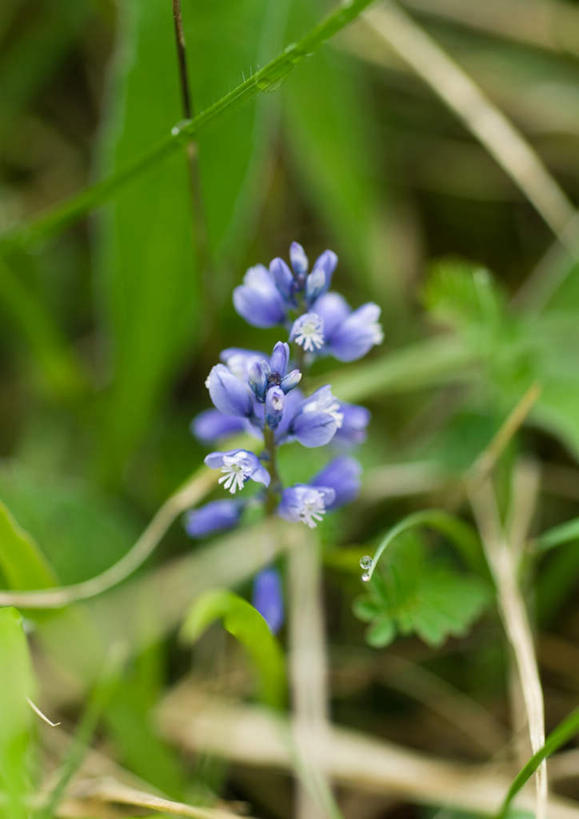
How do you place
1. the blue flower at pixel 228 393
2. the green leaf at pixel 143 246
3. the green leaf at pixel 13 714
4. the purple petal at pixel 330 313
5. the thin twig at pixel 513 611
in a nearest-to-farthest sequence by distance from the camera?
the green leaf at pixel 13 714
the blue flower at pixel 228 393
the thin twig at pixel 513 611
the purple petal at pixel 330 313
the green leaf at pixel 143 246

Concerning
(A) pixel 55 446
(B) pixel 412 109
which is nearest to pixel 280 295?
(A) pixel 55 446

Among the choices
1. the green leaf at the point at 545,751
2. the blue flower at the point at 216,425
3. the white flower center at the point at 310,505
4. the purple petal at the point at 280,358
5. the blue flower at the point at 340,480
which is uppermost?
the blue flower at the point at 216,425

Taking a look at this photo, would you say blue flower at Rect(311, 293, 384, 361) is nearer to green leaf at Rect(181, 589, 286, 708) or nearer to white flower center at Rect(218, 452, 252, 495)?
white flower center at Rect(218, 452, 252, 495)

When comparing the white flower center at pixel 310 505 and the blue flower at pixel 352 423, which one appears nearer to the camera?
the white flower center at pixel 310 505

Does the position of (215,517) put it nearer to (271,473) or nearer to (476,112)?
(271,473)

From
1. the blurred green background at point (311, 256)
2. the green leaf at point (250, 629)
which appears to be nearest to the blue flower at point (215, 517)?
the green leaf at point (250, 629)

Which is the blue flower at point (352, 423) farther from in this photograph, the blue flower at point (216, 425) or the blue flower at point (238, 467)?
the blue flower at point (238, 467)

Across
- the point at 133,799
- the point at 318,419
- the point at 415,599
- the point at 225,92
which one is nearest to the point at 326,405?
the point at 318,419
